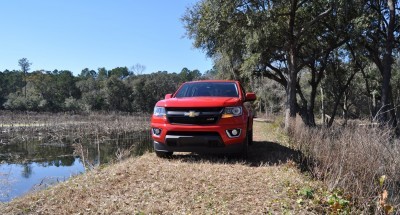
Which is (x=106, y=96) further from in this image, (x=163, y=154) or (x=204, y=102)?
(x=204, y=102)

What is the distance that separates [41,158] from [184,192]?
66.7 feet

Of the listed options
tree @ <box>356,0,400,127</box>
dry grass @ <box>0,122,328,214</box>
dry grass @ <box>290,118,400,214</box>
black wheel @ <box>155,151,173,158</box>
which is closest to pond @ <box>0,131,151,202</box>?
black wheel @ <box>155,151,173,158</box>

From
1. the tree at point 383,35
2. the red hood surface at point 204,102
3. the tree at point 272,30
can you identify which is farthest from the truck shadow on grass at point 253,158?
the tree at point 383,35

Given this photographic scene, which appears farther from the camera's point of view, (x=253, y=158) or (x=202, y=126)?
(x=253, y=158)

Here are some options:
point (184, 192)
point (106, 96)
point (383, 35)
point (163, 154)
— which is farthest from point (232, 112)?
point (106, 96)

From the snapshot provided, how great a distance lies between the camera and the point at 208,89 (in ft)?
27.5

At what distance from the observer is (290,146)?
10.2m

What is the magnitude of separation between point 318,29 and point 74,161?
1635 centimetres

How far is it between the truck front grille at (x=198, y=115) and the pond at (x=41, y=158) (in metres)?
3.41

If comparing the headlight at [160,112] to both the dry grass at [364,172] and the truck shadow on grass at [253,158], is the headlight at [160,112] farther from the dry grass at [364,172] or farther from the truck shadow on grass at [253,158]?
the dry grass at [364,172]

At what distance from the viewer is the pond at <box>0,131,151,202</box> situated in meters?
14.0

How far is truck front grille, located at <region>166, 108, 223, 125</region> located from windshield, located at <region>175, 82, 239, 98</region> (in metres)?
1.28

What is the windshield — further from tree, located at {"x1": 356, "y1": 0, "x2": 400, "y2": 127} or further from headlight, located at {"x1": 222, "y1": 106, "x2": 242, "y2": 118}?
tree, located at {"x1": 356, "y1": 0, "x2": 400, "y2": 127}

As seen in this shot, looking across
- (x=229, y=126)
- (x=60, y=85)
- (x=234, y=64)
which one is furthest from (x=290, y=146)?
(x=60, y=85)
